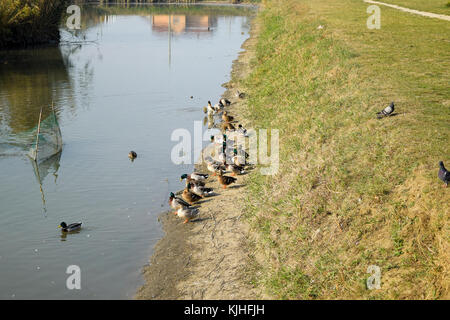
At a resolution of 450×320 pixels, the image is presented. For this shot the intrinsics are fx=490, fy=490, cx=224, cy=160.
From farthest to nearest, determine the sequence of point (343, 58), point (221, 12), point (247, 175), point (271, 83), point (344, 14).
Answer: point (221, 12) < point (344, 14) < point (271, 83) < point (343, 58) < point (247, 175)

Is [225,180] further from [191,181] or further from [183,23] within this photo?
[183,23]

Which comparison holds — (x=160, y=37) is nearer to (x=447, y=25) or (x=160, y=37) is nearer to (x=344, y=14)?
(x=344, y=14)

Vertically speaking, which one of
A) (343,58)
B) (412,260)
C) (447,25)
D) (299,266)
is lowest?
(299,266)

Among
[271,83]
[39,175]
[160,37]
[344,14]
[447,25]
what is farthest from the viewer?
[160,37]

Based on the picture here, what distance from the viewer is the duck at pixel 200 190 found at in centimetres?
1530

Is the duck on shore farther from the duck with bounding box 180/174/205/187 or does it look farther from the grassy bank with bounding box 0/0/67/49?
the grassy bank with bounding box 0/0/67/49

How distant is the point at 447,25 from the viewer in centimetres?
3003

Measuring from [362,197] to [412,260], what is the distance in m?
2.27

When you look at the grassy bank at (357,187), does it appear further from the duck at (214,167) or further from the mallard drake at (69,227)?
the mallard drake at (69,227)

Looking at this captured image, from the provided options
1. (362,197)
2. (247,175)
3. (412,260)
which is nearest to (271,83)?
(247,175)

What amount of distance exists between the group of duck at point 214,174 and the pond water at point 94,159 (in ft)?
2.70

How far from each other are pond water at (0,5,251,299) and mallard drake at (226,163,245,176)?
76.3 inches

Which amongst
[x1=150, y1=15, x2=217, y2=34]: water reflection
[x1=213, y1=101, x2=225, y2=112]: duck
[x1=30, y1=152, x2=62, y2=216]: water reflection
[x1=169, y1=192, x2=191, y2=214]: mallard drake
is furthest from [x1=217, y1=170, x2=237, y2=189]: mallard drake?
[x1=150, y1=15, x2=217, y2=34]: water reflection
